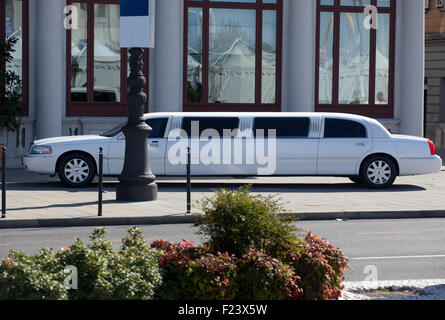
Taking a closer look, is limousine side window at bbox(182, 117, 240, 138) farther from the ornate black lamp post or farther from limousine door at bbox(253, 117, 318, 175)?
the ornate black lamp post

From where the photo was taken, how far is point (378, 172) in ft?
59.2

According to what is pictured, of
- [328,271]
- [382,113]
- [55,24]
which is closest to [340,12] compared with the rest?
[382,113]

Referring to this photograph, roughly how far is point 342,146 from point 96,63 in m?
8.58

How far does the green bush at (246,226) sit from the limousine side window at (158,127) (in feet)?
38.4

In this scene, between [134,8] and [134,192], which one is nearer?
[134,8]

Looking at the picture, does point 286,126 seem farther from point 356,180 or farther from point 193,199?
point 193,199

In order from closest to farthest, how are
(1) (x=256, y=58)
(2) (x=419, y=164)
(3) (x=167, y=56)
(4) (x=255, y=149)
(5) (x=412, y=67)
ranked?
(4) (x=255, y=149) → (2) (x=419, y=164) → (3) (x=167, y=56) → (1) (x=256, y=58) → (5) (x=412, y=67)

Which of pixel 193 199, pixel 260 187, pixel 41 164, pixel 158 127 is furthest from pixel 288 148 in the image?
pixel 41 164

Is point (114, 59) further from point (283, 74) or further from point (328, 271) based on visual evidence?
point (328, 271)

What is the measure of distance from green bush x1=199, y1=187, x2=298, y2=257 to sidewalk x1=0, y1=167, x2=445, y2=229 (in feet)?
14.2

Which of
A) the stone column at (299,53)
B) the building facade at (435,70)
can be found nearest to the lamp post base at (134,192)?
the stone column at (299,53)

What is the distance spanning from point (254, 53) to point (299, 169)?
7.47 m

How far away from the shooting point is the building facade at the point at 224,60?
889 inches

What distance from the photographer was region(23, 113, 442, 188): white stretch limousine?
17391mm
